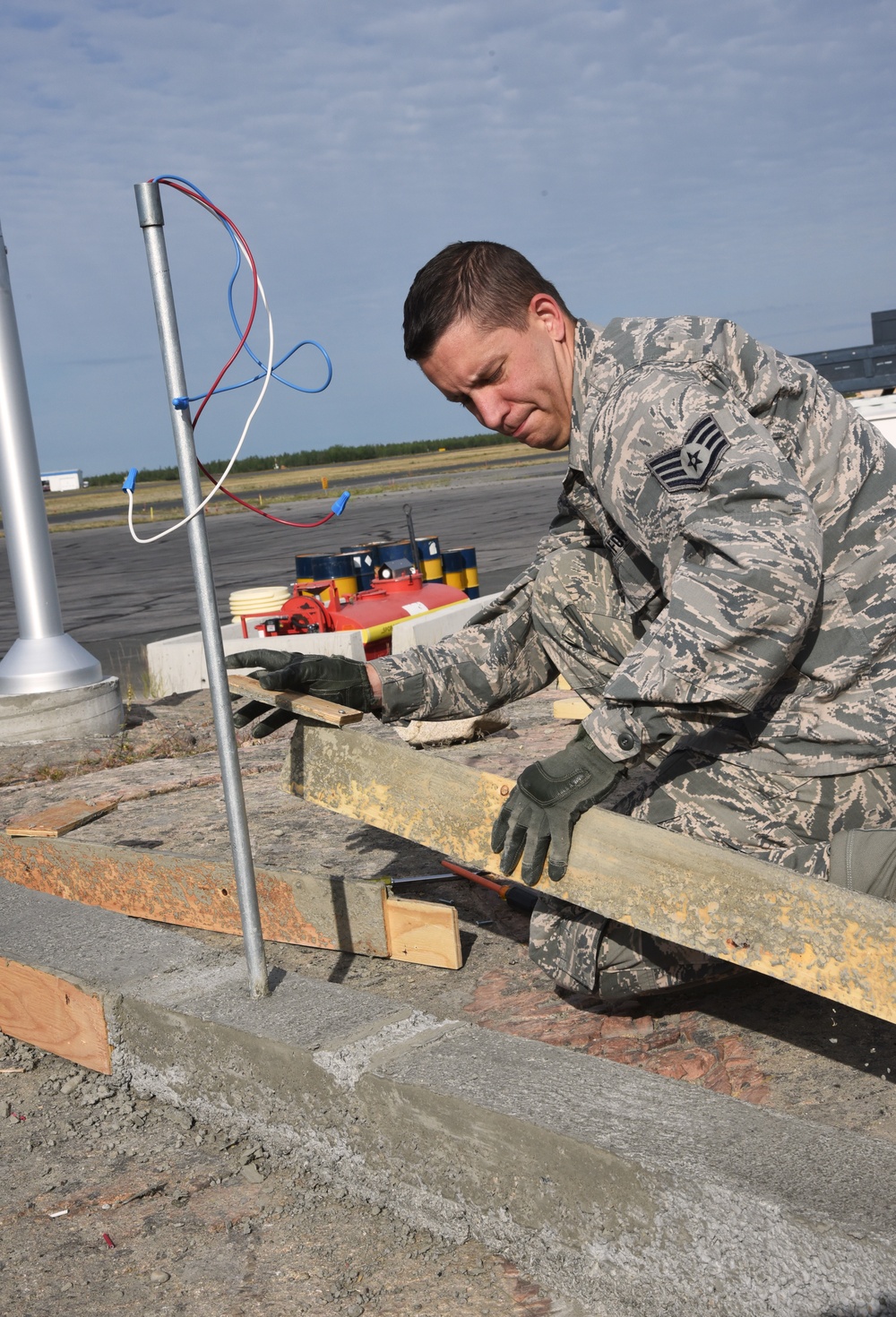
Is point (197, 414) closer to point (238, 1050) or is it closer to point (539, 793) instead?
point (539, 793)

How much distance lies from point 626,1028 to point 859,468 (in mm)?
1467

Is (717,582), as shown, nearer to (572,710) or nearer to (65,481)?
(572,710)

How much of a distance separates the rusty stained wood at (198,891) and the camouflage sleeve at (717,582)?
4.36 ft

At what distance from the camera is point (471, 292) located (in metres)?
2.72

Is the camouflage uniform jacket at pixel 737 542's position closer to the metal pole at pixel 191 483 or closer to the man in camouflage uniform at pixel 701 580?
the man in camouflage uniform at pixel 701 580

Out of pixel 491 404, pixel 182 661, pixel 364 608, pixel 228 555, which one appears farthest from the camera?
pixel 228 555

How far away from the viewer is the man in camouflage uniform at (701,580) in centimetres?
230

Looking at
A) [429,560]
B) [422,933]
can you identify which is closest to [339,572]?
[429,560]

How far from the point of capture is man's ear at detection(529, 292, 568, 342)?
9.11 ft

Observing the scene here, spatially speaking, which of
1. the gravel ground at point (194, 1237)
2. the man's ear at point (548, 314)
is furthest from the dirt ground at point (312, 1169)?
the man's ear at point (548, 314)

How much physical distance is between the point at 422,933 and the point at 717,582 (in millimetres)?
1550

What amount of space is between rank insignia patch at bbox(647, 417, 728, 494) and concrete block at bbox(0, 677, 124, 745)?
520 centimetres

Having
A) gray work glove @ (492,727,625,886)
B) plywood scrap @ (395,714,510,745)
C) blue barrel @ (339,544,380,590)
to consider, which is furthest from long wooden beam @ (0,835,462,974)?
blue barrel @ (339,544,380,590)

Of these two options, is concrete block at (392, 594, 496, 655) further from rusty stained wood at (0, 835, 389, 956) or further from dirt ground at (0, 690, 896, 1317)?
rusty stained wood at (0, 835, 389, 956)
